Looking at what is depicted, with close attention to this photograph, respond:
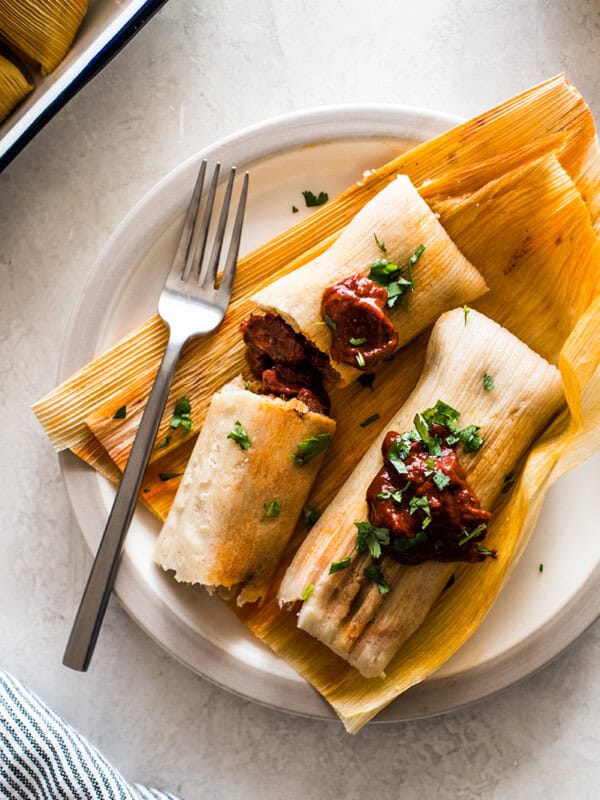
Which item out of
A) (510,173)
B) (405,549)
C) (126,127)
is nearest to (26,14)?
(126,127)

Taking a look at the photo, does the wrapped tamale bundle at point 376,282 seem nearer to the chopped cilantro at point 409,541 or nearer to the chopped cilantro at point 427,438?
the chopped cilantro at point 427,438

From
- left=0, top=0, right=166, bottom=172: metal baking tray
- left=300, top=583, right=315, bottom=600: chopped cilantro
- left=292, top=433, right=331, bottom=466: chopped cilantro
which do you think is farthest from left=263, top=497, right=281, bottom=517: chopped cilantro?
left=0, top=0, right=166, bottom=172: metal baking tray

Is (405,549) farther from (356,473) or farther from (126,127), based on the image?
(126,127)

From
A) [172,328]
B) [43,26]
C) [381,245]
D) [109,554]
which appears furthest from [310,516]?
[43,26]

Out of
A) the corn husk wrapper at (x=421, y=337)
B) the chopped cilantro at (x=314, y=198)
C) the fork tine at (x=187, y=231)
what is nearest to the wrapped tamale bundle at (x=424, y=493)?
the corn husk wrapper at (x=421, y=337)

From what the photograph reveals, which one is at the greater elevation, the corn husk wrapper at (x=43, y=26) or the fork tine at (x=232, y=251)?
the corn husk wrapper at (x=43, y=26)
